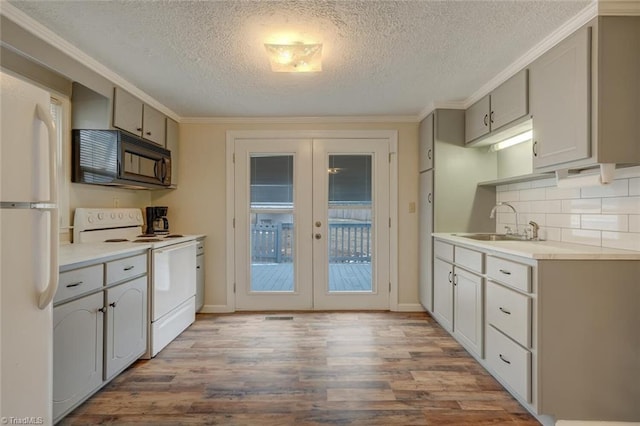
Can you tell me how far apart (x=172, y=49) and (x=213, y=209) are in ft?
6.06

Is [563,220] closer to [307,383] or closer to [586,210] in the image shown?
[586,210]

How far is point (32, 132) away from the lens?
1.21 meters

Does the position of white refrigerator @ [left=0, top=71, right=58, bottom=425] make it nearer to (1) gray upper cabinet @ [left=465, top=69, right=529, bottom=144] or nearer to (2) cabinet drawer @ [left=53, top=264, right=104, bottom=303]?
(2) cabinet drawer @ [left=53, top=264, right=104, bottom=303]

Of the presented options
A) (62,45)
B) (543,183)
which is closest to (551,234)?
(543,183)

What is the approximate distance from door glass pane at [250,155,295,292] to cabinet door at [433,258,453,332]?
4.96 feet

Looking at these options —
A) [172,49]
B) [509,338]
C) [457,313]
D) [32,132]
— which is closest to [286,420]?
[509,338]

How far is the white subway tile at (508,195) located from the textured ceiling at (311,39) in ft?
3.17

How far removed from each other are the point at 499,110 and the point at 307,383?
242cm

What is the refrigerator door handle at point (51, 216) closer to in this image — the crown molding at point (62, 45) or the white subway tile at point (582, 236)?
the crown molding at point (62, 45)

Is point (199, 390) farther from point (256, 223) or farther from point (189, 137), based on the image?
point (189, 137)

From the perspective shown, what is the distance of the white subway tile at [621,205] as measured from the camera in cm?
176

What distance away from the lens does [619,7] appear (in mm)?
1628

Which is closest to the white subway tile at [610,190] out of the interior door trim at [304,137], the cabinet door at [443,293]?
the cabinet door at [443,293]

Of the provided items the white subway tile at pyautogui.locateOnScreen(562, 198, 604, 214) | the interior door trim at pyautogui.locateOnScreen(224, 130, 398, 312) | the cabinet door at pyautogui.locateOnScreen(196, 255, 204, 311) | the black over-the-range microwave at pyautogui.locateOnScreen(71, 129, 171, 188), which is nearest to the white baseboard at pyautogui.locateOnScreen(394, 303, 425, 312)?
the interior door trim at pyautogui.locateOnScreen(224, 130, 398, 312)
